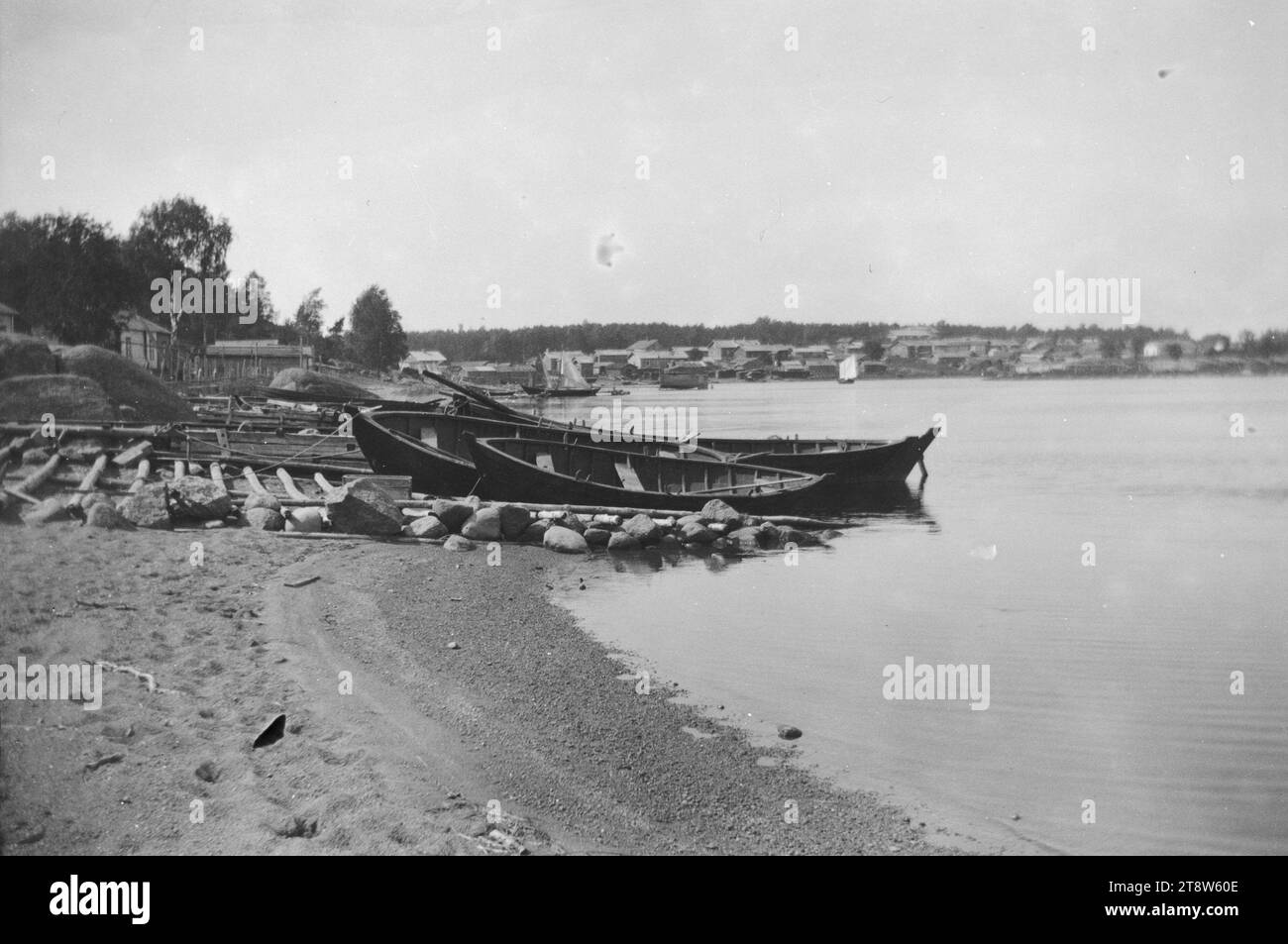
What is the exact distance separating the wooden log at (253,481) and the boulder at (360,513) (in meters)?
2.07

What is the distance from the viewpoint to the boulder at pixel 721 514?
18172mm

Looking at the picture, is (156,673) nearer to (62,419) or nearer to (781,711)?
(781,711)

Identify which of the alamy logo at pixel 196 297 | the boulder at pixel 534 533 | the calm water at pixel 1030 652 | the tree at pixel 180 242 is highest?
the tree at pixel 180 242

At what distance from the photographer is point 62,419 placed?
805 inches

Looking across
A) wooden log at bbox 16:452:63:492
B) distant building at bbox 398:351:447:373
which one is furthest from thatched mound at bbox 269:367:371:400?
wooden log at bbox 16:452:63:492

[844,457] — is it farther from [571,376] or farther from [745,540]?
[571,376]

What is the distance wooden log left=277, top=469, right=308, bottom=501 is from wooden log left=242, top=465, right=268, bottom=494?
0.43 meters

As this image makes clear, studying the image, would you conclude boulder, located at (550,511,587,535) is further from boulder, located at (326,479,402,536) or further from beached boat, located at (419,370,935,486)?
beached boat, located at (419,370,935,486)

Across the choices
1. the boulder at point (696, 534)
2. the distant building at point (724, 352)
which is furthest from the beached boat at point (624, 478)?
the distant building at point (724, 352)

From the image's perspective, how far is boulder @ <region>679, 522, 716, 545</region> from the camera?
57.3ft

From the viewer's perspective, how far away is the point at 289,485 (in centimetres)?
1795

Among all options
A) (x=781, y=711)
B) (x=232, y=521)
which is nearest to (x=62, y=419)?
(x=232, y=521)

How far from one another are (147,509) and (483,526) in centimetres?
516

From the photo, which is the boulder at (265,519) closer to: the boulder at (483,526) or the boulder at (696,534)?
the boulder at (483,526)
